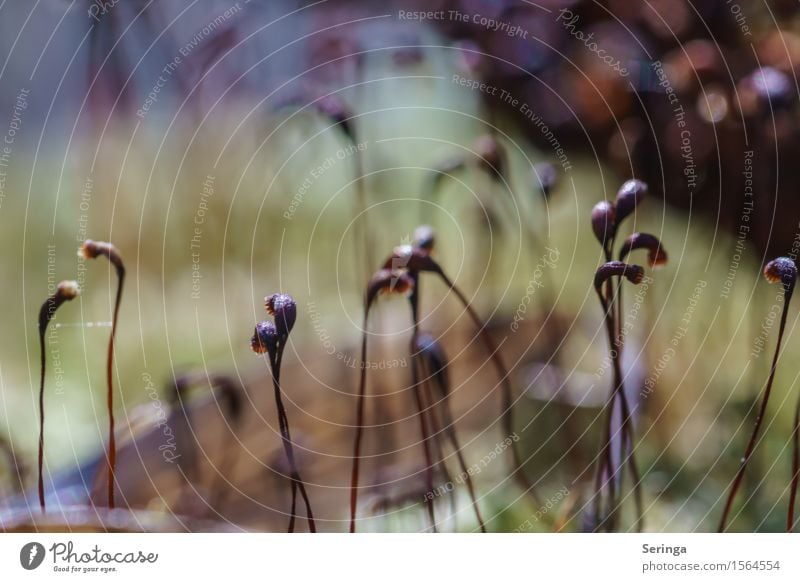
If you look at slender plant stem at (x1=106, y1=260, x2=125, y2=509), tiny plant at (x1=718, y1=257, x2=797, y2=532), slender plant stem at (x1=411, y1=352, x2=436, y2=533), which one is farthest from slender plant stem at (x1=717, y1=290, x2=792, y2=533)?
slender plant stem at (x1=106, y1=260, x2=125, y2=509)

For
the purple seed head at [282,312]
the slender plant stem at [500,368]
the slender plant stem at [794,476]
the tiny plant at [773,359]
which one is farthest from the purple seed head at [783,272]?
the purple seed head at [282,312]

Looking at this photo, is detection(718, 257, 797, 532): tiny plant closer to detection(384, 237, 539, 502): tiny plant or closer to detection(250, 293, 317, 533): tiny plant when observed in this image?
detection(384, 237, 539, 502): tiny plant

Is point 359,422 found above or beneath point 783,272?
beneath

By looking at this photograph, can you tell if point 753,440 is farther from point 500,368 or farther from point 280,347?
point 280,347

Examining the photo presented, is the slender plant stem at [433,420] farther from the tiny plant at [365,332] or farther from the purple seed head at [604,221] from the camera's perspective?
the purple seed head at [604,221]

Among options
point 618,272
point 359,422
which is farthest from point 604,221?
point 359,422

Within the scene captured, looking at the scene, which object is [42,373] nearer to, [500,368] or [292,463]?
[292,463]
